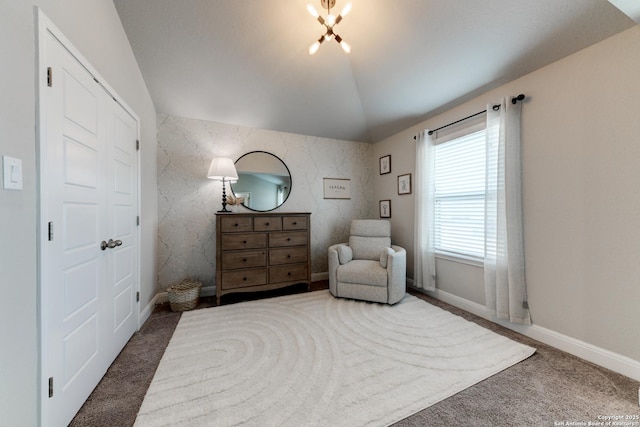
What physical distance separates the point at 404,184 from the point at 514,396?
8.42ft

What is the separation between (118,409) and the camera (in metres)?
1.31

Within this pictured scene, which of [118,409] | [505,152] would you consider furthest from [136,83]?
[505,152]

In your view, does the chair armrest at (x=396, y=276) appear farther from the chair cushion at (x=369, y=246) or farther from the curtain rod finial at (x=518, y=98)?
the curtain rod finial at (x=518, y=98)

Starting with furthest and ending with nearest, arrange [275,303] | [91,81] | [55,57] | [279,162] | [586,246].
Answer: [279,162] < [275,303] < [586,246] < [91,81] < [55,57]

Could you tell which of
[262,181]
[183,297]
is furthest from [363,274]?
[183,297]

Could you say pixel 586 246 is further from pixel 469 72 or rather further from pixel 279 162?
pixel 279 162

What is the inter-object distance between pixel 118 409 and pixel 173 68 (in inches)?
114

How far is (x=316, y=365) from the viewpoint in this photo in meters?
1.66

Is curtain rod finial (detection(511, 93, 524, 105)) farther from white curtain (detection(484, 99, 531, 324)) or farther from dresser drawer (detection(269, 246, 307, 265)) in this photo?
dresser drawer (detection(269, 246, 307, 265))

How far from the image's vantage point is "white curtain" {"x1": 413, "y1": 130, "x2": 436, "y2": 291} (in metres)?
2.96

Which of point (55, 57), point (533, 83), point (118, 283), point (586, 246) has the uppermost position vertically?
point (533, 83)

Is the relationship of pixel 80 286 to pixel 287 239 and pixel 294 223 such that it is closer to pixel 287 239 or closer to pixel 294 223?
pixel 287 239

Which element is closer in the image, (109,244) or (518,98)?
(109,244)

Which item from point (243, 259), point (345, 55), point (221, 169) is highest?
point (345, 55)
